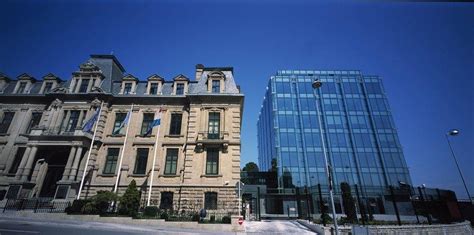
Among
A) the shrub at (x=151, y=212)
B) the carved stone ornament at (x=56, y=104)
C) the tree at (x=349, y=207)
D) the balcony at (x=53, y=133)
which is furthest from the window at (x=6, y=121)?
the tree at (x=349, y=207)

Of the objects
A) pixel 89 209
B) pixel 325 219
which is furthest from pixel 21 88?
pixel 325 219

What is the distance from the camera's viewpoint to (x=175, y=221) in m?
15.5

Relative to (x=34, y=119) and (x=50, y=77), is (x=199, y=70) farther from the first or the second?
(x=34, y=119)

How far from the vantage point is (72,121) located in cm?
2319

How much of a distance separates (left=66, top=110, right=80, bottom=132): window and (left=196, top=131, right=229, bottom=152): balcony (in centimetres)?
1338

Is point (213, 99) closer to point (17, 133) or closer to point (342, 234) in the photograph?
point (342, 234)

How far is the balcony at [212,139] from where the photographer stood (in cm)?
2197

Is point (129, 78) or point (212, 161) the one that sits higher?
point (129, 78)

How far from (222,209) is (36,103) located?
24.1 m

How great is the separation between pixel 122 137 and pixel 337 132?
40.0m

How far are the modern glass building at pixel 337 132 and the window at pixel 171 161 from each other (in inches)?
949

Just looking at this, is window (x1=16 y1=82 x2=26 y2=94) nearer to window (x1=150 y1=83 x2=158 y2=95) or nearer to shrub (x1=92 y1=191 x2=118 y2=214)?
window (x1=150 y1=83 x2=158 y2=95)

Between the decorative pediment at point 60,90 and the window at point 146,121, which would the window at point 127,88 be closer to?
the window at point 146,121

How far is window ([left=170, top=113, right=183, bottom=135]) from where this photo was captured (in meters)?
23.8
